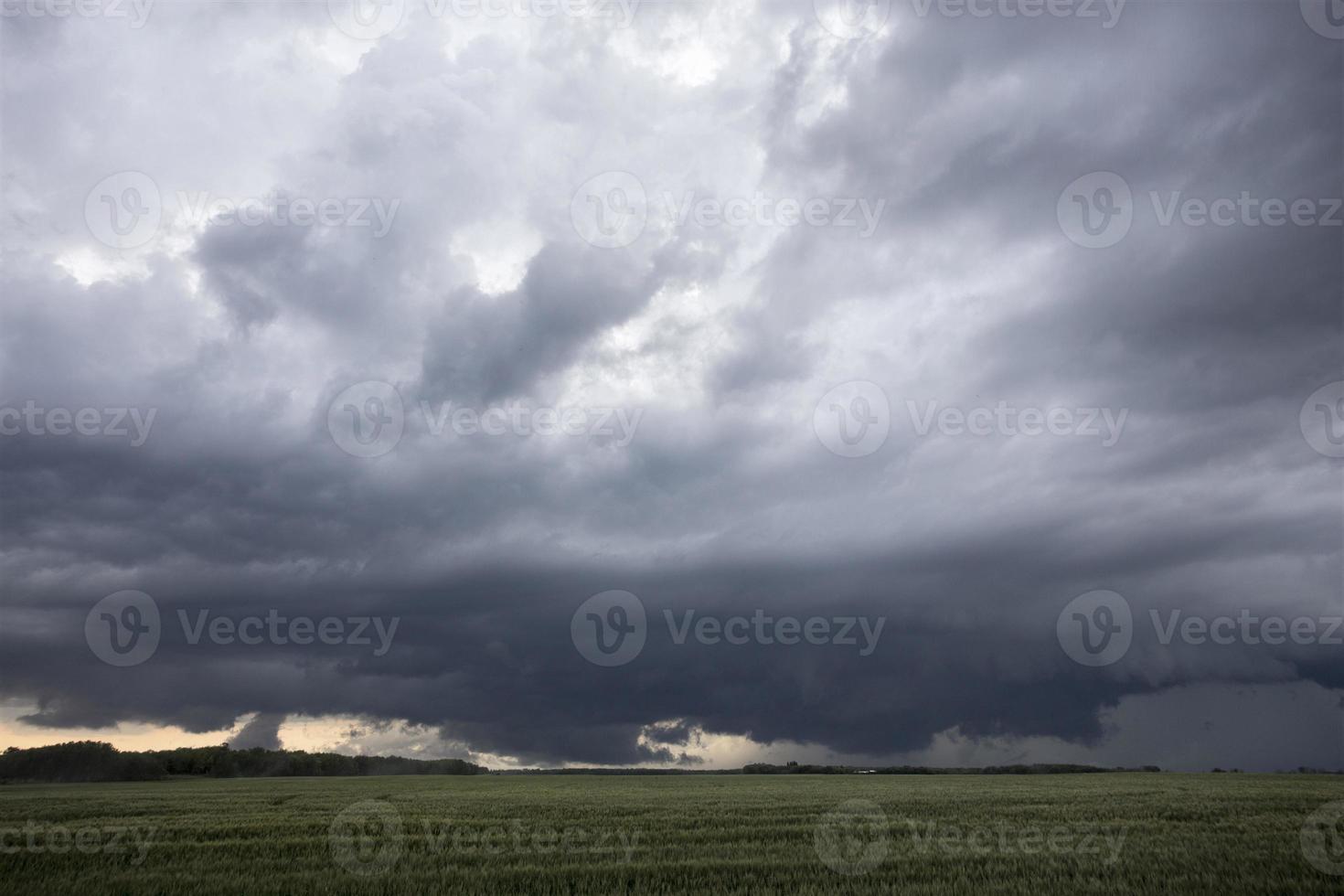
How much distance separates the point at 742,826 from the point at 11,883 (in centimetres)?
1874

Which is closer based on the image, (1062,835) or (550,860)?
(550,860)

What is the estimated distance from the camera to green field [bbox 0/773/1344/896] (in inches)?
639

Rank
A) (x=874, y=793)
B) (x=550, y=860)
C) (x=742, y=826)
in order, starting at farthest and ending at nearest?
(x=874, y=793), (x=742, y=826), (x=550, y=860)

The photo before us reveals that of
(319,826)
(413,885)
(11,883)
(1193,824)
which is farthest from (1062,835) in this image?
(11,883)

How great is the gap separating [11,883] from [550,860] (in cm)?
1210

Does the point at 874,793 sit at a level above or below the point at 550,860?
below

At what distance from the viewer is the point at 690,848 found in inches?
794

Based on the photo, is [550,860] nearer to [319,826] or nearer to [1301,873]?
[319,826]

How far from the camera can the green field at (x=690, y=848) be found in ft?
53.3

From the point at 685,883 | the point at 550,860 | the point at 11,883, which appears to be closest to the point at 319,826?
the point at 11,883

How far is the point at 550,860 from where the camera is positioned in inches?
728

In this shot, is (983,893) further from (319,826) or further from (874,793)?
(874,793)

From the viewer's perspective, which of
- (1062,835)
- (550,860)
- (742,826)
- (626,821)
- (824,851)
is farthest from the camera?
(626,821)

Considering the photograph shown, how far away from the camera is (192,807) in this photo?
118 feet
